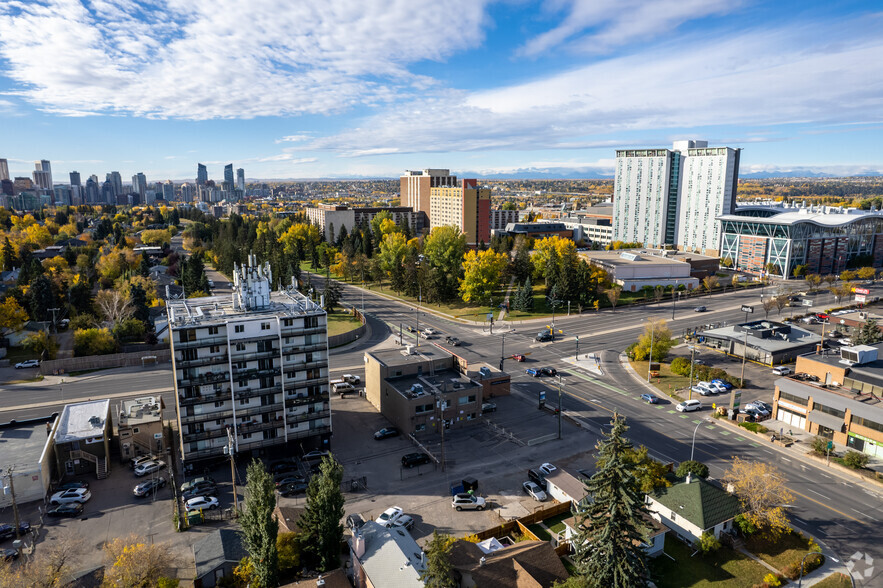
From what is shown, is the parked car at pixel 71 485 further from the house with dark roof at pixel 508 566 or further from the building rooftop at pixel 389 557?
the house with dark roof at pixel 508 566

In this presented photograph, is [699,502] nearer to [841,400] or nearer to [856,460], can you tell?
[856,460]

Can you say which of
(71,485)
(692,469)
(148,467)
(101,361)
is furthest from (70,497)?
(692,469)

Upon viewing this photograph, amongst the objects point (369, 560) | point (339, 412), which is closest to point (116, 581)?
point (369, 560)

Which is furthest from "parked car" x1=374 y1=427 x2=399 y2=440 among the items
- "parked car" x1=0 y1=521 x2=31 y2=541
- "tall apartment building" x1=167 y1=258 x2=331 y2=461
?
"parked car" x1=0 y1=521 x2=31 y2=541

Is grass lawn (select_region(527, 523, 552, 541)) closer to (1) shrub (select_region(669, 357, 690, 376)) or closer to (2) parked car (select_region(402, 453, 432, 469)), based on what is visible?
(2) parked car (select_region(402, 453, 432, 469))

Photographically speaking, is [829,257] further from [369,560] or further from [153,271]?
[153,271]

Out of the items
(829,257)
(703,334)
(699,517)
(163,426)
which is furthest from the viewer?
(829,257)
